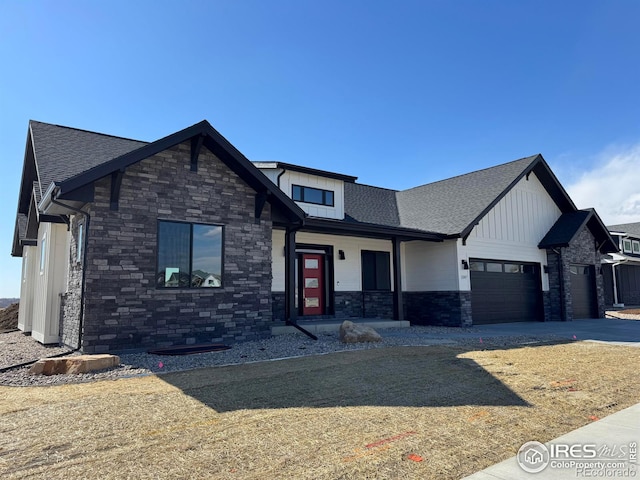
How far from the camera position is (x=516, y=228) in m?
17.3

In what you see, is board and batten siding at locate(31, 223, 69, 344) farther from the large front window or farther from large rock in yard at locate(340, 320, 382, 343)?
large rock in yard at locate(340, 320, 382, 343)

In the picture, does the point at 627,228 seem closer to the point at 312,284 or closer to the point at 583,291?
the point at 583,291

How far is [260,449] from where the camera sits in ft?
11.9

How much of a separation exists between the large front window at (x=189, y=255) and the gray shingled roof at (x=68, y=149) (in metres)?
2.41

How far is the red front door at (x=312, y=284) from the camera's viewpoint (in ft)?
46.6

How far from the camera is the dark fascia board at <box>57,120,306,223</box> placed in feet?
25.9

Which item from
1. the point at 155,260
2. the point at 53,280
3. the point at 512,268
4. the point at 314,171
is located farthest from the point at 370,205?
the point at 53,280

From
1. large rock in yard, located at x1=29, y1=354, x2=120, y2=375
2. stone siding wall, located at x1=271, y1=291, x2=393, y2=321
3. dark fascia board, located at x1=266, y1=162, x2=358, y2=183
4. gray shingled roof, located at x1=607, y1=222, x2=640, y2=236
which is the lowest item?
large rock in yard, located at x1=29, y1=354, x2=120, y2=375

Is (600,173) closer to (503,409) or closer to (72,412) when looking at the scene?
(503,409)

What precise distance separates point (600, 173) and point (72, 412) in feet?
61.1

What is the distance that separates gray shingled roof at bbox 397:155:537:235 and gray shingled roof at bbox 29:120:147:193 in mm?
10752

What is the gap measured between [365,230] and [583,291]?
41.0ft

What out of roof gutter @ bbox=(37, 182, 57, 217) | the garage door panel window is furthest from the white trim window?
the garage door panel window

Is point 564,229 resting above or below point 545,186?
below
